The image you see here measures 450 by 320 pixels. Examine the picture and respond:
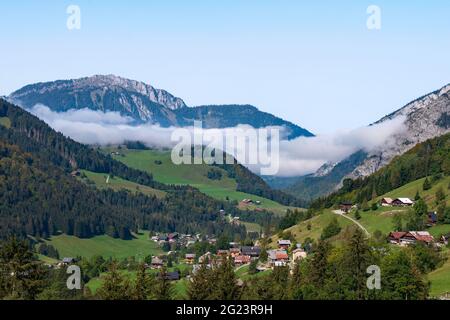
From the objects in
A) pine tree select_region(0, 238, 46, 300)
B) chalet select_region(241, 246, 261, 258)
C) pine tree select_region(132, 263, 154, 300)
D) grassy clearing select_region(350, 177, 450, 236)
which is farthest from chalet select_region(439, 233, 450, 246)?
pine tree select_region(0, 238, 46, 300)

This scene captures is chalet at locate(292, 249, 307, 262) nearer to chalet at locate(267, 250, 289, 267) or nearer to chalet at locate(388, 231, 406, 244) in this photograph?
chalet at locate(267, 250, 289, 267)

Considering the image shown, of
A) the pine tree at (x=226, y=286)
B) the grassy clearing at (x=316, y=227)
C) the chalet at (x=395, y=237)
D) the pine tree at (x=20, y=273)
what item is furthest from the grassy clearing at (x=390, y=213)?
the pine tree at (x=20, y=273)

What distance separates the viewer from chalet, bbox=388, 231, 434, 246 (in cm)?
14504

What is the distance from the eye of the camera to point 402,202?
185875 millimetres

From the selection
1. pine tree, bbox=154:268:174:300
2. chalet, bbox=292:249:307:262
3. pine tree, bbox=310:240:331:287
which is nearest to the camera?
pine tree, bbox=154:268:174:300

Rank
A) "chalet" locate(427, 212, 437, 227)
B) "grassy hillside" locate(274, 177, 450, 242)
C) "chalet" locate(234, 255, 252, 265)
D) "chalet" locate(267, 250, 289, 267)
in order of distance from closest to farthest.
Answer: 1. "chalet" locate(427, 212, 437, 227)
2. "chalet" locate(267, 250, 289, 267)
3. "grassy hillside" locate(274, 177, 450, 242)
4. "chalet" locate(234, 255, 252, 265)

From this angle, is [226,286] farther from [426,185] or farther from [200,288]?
[426,185]

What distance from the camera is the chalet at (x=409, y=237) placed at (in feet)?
476

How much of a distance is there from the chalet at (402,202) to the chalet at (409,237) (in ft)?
98.9

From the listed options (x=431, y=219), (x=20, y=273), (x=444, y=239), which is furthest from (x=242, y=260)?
(x=20, y=273)

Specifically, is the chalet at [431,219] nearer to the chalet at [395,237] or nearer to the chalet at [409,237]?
the chalet at [409,237]

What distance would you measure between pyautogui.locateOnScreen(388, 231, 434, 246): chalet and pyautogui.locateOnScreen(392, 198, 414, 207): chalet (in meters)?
30.1
